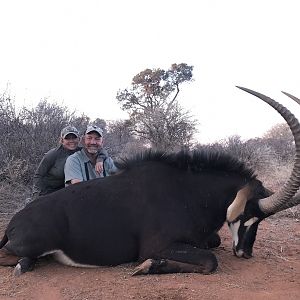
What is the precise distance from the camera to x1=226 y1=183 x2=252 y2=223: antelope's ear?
447 centimetres

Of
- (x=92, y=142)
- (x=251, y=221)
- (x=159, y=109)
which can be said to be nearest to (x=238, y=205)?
(x=251, y=221)

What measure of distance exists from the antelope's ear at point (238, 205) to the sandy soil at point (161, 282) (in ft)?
1.58

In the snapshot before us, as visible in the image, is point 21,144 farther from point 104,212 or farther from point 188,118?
point 188,118

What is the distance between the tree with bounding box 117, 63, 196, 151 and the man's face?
12.5 metres

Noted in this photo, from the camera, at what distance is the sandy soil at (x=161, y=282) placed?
3.55 m

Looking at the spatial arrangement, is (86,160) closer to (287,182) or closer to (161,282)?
(161,282)

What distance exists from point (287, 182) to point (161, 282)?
145cm

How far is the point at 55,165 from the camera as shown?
6047 mm

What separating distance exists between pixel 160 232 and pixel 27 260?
127 centimetres

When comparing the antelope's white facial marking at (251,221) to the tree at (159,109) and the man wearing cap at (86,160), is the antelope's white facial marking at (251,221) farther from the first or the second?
the tree at (159,109)

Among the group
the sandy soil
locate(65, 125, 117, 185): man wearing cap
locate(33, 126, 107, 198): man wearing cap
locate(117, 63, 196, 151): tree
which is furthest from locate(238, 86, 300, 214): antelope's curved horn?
locate(117, 63, 196, 151): tree

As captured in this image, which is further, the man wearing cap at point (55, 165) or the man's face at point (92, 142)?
the man wearing cap at point (55, 165)

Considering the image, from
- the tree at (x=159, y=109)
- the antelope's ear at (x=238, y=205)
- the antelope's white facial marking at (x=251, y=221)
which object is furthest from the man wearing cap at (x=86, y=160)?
the tree at (x=159, y=109)

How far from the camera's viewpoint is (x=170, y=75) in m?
28.4
